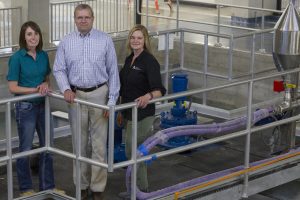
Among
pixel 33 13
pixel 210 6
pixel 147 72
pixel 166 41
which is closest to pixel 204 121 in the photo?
pixel 166 41

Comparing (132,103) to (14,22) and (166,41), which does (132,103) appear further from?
(14,22)

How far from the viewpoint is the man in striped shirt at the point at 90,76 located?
7.44 m

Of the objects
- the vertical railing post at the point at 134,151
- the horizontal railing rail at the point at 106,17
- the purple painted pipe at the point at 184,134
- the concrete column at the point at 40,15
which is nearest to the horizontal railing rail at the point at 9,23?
the concrete column at the point at 40,15

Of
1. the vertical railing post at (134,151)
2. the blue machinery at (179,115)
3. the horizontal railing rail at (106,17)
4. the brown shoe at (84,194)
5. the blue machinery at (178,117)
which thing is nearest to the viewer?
the vertical railing post at (134,151)

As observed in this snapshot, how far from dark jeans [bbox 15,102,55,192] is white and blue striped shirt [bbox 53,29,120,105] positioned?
14.9 inches

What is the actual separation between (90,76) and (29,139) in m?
0.84

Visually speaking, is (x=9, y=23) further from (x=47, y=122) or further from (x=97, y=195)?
(x=97, y=195)

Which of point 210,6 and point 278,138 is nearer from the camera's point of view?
point 278,138

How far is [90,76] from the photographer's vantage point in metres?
7.46

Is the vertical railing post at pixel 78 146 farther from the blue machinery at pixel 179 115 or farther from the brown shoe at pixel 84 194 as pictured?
the blue machinery at pixel 179 115

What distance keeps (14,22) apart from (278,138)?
7804mm

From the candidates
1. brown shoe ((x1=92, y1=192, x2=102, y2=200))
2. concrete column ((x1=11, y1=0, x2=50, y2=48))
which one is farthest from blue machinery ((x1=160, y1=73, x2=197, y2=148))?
concrete column ((x1=11, y1=0, x2=50, y2=48))

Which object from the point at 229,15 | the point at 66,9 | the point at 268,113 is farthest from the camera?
the point at 229,15

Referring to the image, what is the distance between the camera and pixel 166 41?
1092cm
